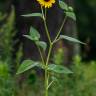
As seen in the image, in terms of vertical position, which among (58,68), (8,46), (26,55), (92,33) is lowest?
(92,33)

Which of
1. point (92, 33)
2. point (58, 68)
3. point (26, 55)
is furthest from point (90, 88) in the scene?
point (92, 33)

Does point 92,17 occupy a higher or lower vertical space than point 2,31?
lower

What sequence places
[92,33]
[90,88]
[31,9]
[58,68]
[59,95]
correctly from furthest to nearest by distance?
[92,33] < [31,9] < [90,88] < [59,95] < [58,68]

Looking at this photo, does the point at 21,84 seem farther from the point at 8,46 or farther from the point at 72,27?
the point at 72,27

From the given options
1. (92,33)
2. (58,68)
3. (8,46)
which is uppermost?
(58,68)

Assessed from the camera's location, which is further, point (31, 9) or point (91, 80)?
point (31, 9)

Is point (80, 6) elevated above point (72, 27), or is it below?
below

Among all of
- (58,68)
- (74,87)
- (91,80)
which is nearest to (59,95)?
(74,87)

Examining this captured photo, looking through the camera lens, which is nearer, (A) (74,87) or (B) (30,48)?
(A) (74,87)

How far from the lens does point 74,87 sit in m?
6.38

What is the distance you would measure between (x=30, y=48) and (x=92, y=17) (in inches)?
839

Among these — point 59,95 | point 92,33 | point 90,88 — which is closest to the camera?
point 59,95

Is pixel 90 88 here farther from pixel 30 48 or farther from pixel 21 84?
pixel 30 48

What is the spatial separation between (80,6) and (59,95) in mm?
22944
